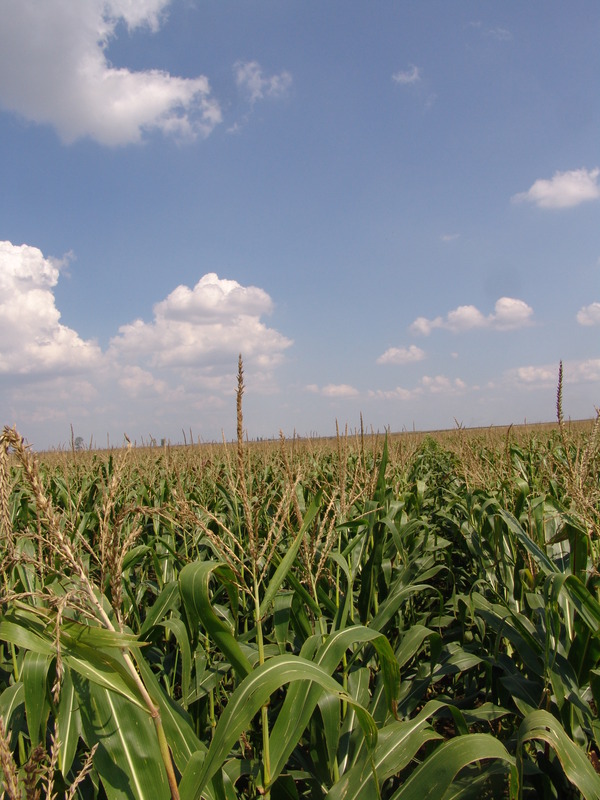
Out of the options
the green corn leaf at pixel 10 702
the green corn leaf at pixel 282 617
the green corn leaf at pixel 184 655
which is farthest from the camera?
the green corn leaf at pixel 282 617

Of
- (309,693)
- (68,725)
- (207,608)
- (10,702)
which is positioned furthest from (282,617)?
(10,702)

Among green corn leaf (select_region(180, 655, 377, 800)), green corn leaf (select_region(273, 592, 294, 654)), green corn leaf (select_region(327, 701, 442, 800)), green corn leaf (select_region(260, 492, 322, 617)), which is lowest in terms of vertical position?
green corn leaf (select_region(327, 701, 442, 800))

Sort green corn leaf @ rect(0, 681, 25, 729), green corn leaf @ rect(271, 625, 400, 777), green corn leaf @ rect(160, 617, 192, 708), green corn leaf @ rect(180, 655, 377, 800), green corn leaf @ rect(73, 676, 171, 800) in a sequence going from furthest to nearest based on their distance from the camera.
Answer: green corn leaf @ rect(0, 681, 25, 729)
green corn leaf @ rect(160, 617, 192, 708)
green corn leaf @ rect(271, 625, 400, 777)
green corn leaf @ rect(73, 676, 171, 800)
green corn leaf @ rect(180, 655, 377, 800)

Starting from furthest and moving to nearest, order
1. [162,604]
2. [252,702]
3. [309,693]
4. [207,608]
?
[162,604] < [309,693] < [207,608] < [252,702]

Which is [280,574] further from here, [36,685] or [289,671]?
[36,685]

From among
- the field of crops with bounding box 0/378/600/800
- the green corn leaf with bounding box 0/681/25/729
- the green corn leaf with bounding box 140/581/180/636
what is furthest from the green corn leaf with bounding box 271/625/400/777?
the green corn leaf with bounding box 0/681/25/729

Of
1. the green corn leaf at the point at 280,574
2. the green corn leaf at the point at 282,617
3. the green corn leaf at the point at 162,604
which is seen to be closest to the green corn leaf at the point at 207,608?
the green corn leaf at the point at 280,574

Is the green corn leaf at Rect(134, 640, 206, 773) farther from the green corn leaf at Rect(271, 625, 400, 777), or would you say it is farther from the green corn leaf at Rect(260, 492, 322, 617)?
the green corn leaf at Rect(260, 492, 322, 617)

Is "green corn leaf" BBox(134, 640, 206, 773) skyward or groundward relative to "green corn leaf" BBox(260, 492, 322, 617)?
groundward

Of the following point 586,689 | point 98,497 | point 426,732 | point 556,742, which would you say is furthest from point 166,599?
point 98,497

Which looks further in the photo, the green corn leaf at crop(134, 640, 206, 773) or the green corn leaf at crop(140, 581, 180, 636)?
the green corn leaf at crop(140, 581, 180, 636)

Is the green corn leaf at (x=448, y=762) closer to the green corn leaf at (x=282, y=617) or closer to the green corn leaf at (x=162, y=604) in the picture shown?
the green corn leaf at (x=282, y=617)

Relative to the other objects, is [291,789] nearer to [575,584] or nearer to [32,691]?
[32,691]

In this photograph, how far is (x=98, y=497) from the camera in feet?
18.5
